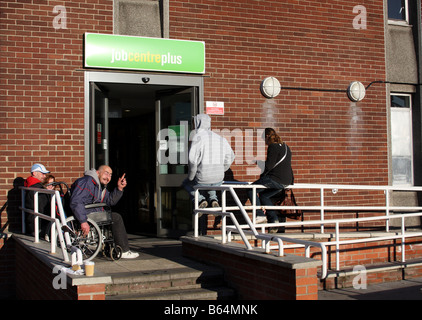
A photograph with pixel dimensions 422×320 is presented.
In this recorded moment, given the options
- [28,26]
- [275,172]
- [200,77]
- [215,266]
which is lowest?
[215,266]

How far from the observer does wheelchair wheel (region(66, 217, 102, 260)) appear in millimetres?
6645

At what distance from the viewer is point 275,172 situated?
8.17m

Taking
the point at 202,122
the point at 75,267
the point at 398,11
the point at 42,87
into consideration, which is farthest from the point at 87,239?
the point at 398,11

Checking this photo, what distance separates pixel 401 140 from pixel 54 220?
7.71m

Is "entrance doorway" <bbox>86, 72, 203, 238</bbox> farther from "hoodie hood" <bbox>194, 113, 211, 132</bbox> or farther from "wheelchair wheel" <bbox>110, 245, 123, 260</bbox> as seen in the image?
"wheelchair wheel" <bbox>110, 245, 123, 260</bbox>

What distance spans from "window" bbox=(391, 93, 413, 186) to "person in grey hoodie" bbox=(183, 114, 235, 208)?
4.58m

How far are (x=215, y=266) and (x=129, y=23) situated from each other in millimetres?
4426

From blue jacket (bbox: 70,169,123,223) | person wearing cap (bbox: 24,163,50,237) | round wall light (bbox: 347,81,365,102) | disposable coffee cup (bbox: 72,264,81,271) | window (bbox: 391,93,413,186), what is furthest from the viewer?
window (bbox: 391,93,413,186)

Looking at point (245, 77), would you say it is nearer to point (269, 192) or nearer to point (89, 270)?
point (269, 192)

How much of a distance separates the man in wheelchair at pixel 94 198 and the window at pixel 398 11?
7.17m

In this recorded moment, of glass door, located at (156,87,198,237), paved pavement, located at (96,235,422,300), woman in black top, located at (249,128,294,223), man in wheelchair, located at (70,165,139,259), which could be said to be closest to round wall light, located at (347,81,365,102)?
woman in black top, located at (249,128,294,223)
